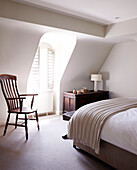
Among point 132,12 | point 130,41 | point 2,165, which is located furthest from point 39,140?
point 130,41

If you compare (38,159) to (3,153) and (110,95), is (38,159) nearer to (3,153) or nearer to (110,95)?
(3,153)

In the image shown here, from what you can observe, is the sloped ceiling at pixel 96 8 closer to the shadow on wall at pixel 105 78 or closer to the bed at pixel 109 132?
the bed at pixel 109 132

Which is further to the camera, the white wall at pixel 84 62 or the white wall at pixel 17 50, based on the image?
the white wall at pixel 84 62

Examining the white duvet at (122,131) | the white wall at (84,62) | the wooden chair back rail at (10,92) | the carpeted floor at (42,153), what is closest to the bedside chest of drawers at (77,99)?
the white wall at (84,62)

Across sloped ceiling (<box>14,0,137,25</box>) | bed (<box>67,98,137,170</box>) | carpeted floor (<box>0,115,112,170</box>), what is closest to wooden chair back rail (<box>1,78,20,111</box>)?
carpeted floor (<box>0,115,112,170</box>)

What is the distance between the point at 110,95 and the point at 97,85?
0.55 metres

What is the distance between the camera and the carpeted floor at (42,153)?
2174mm

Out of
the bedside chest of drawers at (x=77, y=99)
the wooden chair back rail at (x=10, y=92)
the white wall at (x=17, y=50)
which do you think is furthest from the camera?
the bedside chest of drawers at (x=77, y=99)

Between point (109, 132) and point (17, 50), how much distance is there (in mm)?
2452

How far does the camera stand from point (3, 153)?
2.50 m

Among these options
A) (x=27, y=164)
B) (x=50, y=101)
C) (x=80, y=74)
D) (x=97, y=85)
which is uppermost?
(x=80, y=74)

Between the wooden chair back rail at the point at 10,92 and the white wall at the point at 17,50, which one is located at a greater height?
the white wall at the point at 17,50

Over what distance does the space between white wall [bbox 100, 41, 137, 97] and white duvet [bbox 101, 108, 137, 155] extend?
2.59m

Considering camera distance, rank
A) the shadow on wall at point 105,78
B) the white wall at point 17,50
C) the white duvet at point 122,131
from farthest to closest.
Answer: the shadow on wall at point 105,78 → the white wall at point 17,50 → the white duvet at point 122,131
